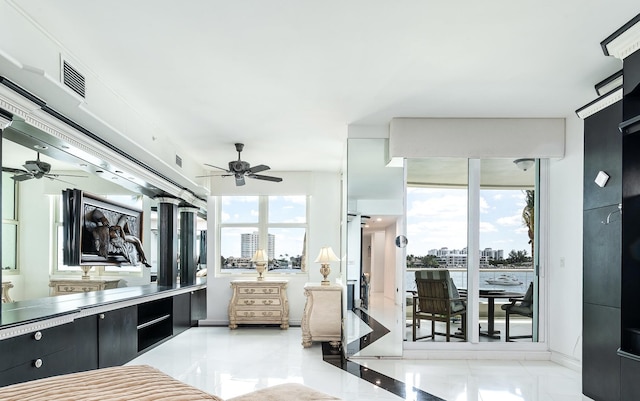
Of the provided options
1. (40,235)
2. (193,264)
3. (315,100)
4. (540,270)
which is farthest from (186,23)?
(193,264)

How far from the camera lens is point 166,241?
675 cm

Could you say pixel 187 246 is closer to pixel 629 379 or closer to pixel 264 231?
pixel 264 231

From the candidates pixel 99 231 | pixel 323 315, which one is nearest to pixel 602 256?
pixel 323 315

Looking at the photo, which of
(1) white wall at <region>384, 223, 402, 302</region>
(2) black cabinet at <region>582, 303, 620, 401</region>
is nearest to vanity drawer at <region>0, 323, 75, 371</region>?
(1) white wall at <region>384, 223, 402, 302</region>

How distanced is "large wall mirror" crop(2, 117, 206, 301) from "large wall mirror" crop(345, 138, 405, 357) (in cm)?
251

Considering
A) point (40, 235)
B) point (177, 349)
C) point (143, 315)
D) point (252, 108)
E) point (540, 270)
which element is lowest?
point (177, 349)

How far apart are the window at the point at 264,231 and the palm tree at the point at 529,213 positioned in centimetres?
401

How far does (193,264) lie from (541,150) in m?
5.39

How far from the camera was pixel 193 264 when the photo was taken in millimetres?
7680

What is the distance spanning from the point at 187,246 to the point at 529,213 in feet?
16.8

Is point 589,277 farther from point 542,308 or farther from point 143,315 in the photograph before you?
point 143,315

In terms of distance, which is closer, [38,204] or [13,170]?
[13,170]

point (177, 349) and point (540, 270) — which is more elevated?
point (540, 270)

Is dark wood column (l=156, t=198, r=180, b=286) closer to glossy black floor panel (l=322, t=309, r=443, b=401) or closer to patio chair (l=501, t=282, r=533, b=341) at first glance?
glossy black floor panel (l=322, t=309, r=443, b=401)
